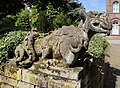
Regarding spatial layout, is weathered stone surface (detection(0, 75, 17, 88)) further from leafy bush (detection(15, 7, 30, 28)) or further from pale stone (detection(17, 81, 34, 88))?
leafy bush (detection(15, 7, 30, 28))

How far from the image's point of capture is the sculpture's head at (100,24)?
14.5 ft

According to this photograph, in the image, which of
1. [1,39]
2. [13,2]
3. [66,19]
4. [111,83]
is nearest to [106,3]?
[66,19]

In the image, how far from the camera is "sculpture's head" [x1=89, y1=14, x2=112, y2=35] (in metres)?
4.41

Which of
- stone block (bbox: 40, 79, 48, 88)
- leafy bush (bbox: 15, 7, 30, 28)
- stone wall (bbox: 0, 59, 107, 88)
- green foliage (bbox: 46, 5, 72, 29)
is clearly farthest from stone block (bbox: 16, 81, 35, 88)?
leafy bush (bbox: 15, 7, 30, 28)

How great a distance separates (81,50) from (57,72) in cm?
60

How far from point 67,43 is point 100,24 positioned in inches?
27.6

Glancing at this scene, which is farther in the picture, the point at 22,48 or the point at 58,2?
the point at 58,2

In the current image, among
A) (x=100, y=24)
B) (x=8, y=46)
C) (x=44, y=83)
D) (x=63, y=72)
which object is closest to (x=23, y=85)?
(x=44, y=83)

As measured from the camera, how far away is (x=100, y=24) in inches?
175

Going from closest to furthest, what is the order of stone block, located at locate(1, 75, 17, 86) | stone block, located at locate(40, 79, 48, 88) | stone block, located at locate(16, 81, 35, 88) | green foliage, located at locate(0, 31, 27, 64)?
stone block, located at locate(40, 79, 48, 88) < stone block, located at locate(16, 81, 35, 88) < stone block, located at locate(1, 75, 17, 86) < green foliage, located at locate(0, 31, 27, 64)

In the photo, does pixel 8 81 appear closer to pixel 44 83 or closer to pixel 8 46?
pixel 44 83

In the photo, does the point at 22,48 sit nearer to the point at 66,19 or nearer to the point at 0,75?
the point at 0,75

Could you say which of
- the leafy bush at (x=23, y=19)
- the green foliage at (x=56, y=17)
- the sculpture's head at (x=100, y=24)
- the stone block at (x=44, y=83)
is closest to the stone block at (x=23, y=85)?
the stone block at (x=44, y=83)

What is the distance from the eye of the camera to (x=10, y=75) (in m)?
4.80
